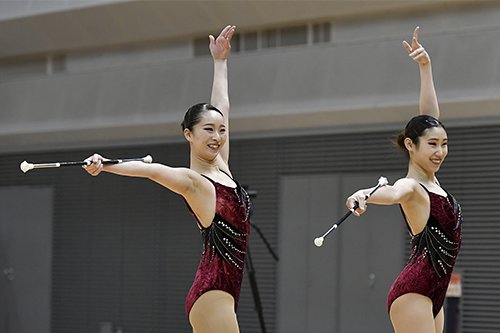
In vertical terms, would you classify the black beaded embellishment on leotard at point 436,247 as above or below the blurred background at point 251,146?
below

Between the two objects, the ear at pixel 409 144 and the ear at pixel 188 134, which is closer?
the ear at pixel 188 134

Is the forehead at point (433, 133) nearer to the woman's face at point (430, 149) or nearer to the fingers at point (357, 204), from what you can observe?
the woman's face at point (430, 149)

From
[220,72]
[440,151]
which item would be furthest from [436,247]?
[220,72]

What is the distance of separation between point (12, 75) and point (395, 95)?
6.83 metres

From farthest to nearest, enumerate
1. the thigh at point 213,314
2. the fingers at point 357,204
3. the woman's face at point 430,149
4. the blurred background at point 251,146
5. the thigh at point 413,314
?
the blurred background at point 251,146 < the woman's face at point 430,149 < the thigh at point 413,314 < the thigh at point 213,314 < the fingers at point 357,204

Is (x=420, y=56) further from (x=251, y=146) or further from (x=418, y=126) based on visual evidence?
(x=251, y=146)

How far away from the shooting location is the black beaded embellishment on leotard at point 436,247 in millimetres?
5039

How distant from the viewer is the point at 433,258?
5.04 metres

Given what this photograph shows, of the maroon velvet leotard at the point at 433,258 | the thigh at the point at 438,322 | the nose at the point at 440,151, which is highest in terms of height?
the nose at the point at 440,151

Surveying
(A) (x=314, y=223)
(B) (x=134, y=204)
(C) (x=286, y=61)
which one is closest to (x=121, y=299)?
(B) (x=134, y=204)

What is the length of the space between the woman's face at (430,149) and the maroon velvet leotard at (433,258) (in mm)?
187

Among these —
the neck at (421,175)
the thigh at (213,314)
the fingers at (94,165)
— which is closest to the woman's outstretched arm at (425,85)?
the neck at (421,175)

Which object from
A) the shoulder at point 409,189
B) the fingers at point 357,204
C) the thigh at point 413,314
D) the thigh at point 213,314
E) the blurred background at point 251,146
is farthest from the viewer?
the blurred background at point 251,146

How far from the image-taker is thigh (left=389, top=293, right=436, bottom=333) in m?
4.92
